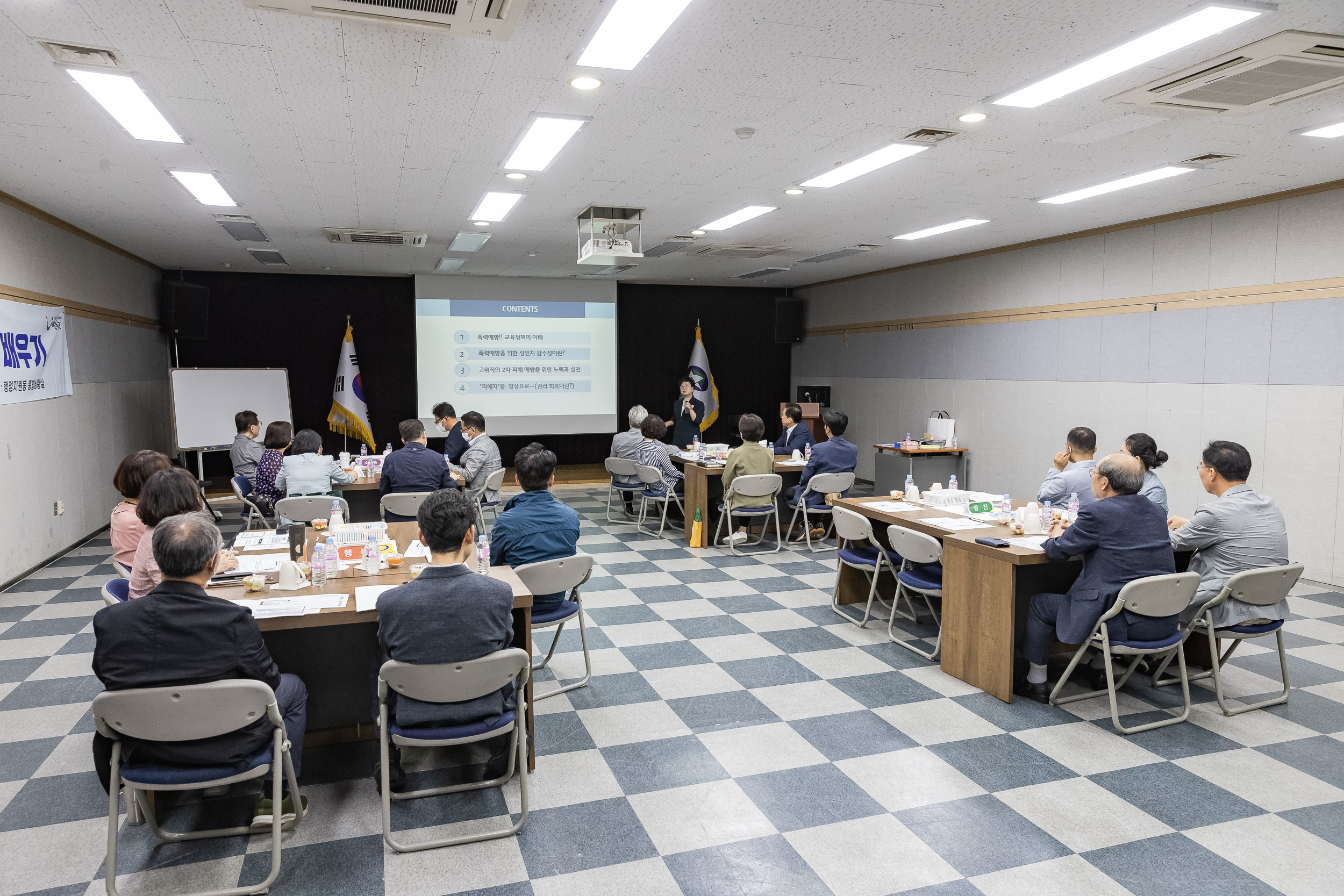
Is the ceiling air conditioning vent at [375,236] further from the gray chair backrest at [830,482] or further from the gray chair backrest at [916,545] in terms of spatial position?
the gray chair backrest at [916,545]

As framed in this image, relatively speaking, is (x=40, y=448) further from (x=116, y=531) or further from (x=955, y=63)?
(x=955, y=63)

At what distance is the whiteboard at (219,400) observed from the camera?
934 centimetres

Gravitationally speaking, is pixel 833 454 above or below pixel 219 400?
below

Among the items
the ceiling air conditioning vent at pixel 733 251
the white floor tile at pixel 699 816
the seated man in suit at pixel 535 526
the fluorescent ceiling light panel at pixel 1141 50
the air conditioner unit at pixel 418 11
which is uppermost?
the ceiling air conditioning vent at pixel 733 251

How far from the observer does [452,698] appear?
2.48 metres

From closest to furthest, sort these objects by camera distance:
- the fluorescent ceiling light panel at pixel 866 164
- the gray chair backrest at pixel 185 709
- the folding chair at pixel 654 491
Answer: the gray chair backrest at pixel 185 709
the fluorescent ceiling light panel at pixel 866 164
the folding chair at pixel 654 491

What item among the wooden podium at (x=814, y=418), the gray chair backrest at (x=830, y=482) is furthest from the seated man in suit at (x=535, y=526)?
the wooden podium at (x=814, y=418)

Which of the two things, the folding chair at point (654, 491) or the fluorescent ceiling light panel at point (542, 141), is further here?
the folding chair at point (654, 491)

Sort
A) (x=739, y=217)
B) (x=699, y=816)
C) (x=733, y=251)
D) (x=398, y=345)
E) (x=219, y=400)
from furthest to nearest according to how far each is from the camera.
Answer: (x=398, y=345) < (x=219, y=400) < (x=733, y=251) < (x=739, y=217) < (x=699, y=816)

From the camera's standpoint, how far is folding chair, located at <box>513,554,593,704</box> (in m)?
3.42

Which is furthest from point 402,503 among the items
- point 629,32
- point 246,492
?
point 629,32

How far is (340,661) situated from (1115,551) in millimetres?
3399

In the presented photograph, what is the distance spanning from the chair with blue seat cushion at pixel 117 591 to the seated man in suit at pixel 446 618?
1.22m

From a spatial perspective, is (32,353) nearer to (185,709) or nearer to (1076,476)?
(185,709)
